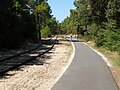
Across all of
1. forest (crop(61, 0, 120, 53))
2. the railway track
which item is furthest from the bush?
the railway track

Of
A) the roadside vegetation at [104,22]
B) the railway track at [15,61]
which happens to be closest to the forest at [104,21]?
the roadside vegetation at [104,22]

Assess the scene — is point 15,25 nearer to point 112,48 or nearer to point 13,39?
point 13,39

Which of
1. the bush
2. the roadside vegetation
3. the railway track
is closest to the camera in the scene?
the railway track

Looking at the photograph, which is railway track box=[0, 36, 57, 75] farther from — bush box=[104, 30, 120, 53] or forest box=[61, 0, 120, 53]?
forest box=[61, 0, 120, 53]

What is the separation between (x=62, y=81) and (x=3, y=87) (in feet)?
8.07

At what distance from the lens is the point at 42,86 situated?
→ 533 inches

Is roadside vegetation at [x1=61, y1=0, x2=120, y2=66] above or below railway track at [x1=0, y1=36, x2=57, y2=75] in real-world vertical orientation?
above

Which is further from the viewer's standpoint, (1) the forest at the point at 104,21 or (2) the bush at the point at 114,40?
(1) the forest at the point at 104,21

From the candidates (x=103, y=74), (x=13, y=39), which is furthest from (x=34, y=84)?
(x=13, y=39)

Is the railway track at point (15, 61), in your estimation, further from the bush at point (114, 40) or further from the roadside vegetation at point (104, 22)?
the bush at point (114, 40)

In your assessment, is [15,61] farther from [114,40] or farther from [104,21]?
[104,21]

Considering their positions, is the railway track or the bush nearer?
the railway track

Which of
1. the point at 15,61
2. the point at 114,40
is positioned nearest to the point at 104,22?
the point at 114,40

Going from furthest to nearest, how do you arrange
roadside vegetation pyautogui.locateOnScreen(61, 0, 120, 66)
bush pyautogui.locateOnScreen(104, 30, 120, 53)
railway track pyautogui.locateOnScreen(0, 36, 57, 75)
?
1. roadside vegetation pyautogui.locateOnScreen(61, 0, 120, 66)
2. bush pyautogui.locateOnScreen(104, 30, 120, 53)
3. railway track pyautogui.locateOnScreen(0, 36, 57, 75)
